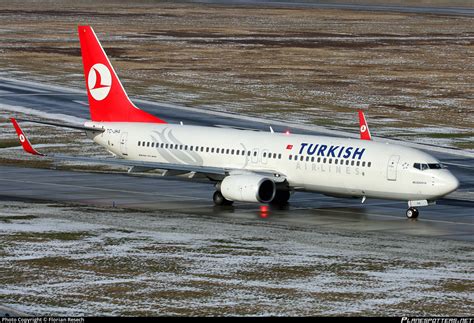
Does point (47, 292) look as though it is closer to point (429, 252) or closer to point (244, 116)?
point (429, 252)

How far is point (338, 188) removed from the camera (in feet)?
207

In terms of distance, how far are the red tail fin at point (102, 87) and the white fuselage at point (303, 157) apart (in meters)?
1.20

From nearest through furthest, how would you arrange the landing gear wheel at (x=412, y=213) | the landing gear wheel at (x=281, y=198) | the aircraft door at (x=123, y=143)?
1. the landing gear wheel at (x=412, y=213)
2. the landing gear wheel at (x=281, y=198)
3. the aircraft door at (x=123, y=143)

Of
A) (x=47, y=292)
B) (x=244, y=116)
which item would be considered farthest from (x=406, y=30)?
(x=47, y=292)

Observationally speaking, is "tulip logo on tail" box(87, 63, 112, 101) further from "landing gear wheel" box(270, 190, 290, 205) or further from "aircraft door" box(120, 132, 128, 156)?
"landing gear wheel" box(270, 190, 290, 205)

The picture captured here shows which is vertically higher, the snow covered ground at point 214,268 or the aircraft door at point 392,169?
the aircraft door at point 392,169

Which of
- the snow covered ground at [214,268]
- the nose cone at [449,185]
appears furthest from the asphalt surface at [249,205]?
the snow covered ground at [214,268]

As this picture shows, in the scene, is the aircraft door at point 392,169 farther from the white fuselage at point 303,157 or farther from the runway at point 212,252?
the runway at point 212,252

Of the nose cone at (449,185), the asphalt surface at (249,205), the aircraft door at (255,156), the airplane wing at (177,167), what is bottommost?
the asphalt surface at (249,205)

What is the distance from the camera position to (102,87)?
2906 inches

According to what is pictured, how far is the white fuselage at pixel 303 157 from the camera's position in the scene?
61.3 m

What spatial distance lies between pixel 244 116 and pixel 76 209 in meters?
46.4

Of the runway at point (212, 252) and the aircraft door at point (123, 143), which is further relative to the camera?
the aircraft door at point (123, 143)

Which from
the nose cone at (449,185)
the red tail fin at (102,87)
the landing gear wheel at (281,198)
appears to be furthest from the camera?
the red tail fin at (102,87)
